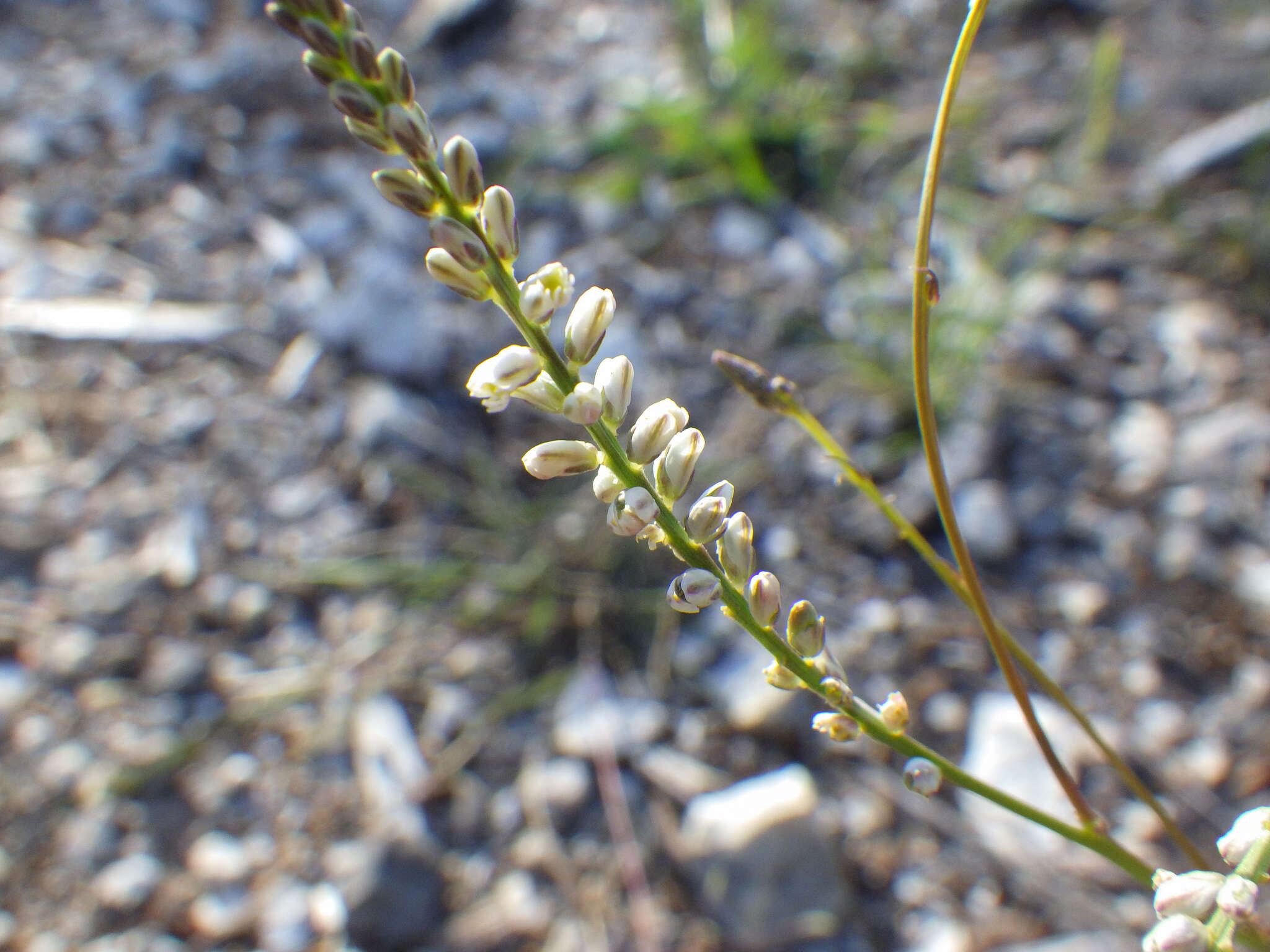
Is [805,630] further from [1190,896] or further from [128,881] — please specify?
[128,881]

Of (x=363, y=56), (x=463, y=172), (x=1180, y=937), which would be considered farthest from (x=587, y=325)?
(x=1180, y=937)

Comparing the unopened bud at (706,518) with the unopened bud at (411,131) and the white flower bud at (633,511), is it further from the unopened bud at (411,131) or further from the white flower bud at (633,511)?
the unopened bud at (411,131)

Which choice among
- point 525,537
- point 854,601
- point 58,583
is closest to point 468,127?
point 525,537

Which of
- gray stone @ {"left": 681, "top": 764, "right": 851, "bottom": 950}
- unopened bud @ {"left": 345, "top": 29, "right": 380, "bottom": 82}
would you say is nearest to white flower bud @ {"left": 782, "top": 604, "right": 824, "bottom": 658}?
unopened bud @ {"left": 345, "top": 29, "right": 380, "bottom": 82}

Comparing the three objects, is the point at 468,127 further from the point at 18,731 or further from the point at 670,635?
the point at 18,731

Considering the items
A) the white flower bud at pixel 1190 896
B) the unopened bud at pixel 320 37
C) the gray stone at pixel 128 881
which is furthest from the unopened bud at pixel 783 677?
the gray stone at pixel 128 881

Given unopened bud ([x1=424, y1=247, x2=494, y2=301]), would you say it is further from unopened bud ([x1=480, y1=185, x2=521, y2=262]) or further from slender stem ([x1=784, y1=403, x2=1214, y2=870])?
slender stem ([x1=784, y1=403, x2=1214, y2=870])

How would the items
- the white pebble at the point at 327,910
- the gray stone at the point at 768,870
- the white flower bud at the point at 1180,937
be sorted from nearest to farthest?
the white flower bud at the point at 1180,937, the gray stone at the point at 768,870, the white pebble at the point at 327,910
